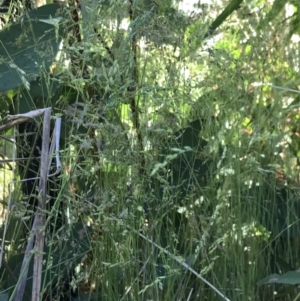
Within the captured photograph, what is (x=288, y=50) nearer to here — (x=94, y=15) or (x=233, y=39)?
(x=233, y=39)

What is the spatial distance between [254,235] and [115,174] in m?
0.24

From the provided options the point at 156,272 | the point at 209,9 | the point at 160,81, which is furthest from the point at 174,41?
the point at 156,272

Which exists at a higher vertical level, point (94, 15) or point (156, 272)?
point (94, 15)

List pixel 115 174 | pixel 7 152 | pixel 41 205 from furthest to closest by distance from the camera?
pixel 7 152
pixel 115 174
pixel 41 205

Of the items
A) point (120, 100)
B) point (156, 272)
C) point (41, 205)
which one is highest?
point (120, 100)

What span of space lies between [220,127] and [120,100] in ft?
0.59

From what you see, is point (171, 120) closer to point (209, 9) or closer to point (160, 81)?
point (160, 81)

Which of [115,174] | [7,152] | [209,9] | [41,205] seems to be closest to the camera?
[41,205]

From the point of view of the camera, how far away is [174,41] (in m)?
0.67

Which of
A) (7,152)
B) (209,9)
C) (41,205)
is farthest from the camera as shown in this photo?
(7,152)

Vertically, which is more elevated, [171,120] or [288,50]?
[288,50]

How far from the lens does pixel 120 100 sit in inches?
23.6

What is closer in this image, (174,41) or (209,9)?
(174,41)

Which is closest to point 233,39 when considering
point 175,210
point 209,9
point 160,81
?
point 209,9
